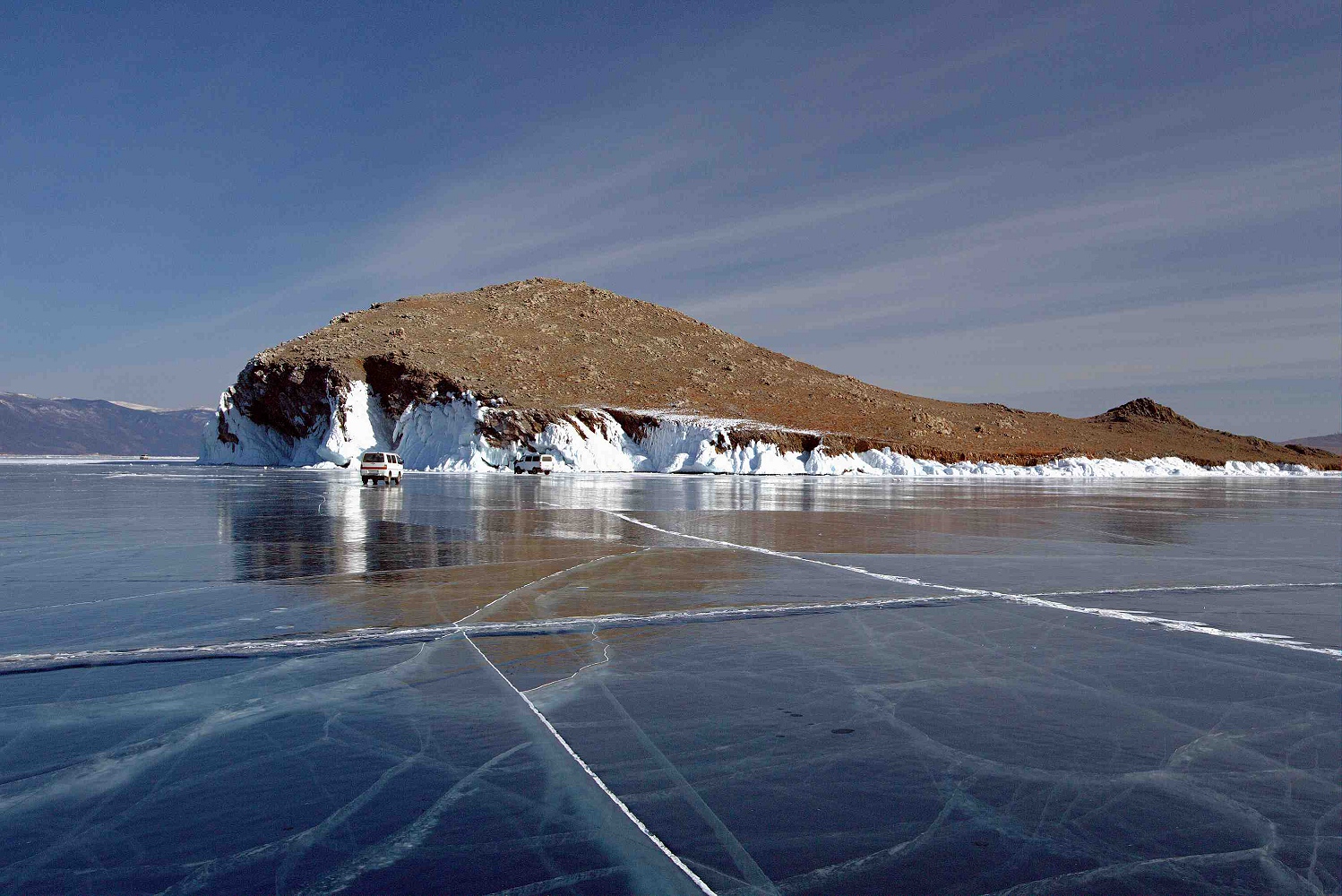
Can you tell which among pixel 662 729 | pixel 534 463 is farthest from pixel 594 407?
pixel 662 729

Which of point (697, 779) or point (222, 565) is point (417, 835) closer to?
point (697, 779)

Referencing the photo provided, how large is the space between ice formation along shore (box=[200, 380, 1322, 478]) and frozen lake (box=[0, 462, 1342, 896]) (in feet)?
202

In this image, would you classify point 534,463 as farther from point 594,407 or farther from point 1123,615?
point 1123,615

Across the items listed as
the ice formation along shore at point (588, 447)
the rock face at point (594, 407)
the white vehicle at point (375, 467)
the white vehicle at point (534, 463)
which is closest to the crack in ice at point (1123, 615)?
the white vehicle at point (375, 467)

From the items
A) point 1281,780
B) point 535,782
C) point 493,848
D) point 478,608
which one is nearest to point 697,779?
point 535,782

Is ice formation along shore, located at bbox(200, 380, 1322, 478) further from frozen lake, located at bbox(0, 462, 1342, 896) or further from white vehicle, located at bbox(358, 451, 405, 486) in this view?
frozen lake, located at bbox(0, 462, 1342, 896)

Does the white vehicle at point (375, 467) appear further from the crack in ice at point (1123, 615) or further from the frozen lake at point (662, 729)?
the crack in ice at point (1123, 615)

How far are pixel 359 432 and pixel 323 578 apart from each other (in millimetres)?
75593

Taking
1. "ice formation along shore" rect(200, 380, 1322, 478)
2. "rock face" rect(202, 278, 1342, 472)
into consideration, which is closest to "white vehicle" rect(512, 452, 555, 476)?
"ice formation along shore" rect(200, 380, 1322, 478)

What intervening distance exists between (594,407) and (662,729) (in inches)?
3073

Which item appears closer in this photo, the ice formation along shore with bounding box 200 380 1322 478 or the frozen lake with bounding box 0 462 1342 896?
the frozen lake with bounding box 0 462 1342 896

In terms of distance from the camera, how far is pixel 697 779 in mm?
4258

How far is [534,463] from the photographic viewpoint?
6906 centimetres

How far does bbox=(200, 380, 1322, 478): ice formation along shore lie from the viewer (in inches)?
2889
